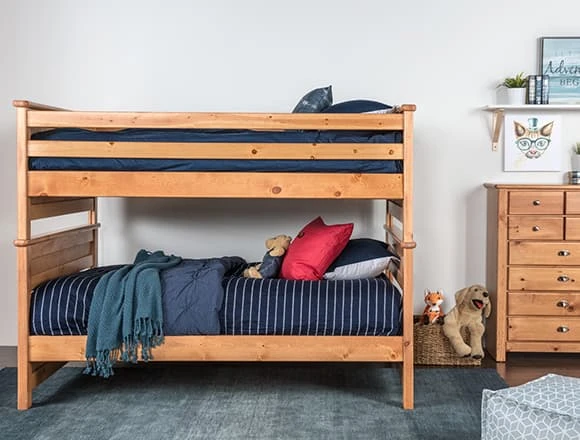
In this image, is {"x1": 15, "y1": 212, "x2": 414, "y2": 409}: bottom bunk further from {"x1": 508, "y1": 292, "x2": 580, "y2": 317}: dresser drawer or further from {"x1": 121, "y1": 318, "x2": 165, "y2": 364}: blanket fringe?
{"x1": 508, "y1": 292, "x2": 580, "y2": 317}: dresser drawer

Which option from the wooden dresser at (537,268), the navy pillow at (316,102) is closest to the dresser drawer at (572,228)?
the wooden dresser at (537,268)

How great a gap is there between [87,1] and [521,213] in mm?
2556

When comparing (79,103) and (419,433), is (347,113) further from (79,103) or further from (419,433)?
(79,103)

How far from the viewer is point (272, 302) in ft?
10.2

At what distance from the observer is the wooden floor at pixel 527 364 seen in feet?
11.8

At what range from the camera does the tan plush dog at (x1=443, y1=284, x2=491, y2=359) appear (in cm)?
377

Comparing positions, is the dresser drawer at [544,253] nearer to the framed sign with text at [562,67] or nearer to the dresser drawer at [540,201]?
the dresser drawer at [540,201]

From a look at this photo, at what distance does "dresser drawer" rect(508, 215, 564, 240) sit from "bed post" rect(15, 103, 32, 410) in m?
2.31

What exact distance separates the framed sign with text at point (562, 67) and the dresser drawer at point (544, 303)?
3.44 feet

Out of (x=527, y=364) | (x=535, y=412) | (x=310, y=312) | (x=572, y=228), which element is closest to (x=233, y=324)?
(x=310, y=312)

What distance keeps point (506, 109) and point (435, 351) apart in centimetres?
136

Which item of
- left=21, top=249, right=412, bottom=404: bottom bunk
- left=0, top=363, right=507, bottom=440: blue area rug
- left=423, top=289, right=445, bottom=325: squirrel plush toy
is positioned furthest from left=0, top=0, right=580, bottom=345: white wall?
left=21, top=249, right=412, bottom=404: bottom bunk

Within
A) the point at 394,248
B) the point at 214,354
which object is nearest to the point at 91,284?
the point at 214,354

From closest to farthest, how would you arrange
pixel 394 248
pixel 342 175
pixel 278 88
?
1. pixel 342 175
2. pixel 394 248
3. pixel 278 88
